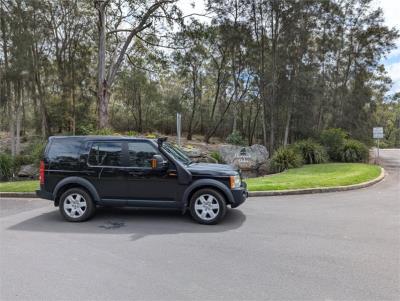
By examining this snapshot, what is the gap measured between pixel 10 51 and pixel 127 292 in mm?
17245

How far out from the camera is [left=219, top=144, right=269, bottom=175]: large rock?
1527cm

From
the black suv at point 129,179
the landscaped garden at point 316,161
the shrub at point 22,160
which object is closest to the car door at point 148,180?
the black suv at point 129,179

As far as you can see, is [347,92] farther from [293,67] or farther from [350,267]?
[350,267]

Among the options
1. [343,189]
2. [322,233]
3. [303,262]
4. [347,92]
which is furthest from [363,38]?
[303,262]

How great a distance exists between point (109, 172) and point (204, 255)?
278 centimetres

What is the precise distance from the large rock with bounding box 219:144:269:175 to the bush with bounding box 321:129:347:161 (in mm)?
3752

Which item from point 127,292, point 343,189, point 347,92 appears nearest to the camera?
point 127,292

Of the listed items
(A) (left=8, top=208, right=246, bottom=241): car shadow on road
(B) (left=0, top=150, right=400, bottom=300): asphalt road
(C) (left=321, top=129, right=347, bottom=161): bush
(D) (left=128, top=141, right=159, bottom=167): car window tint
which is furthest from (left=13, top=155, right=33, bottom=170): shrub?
(C) (left=321, top=129, right=347, bottom=161): bush

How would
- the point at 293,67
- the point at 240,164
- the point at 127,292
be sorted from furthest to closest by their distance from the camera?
the point at 293,67 < the point at 240,164 < the point at 127,292

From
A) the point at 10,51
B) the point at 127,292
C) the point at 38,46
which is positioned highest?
the point at 38,46

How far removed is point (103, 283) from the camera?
3289mm

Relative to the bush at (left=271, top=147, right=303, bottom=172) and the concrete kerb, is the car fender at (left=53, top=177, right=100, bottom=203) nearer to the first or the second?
the concrete kerb

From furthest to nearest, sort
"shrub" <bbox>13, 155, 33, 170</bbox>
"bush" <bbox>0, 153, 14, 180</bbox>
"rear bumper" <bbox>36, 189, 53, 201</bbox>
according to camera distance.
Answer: "shrub" <bbox>13, 155, 33, 170</bbox>, "bush" <bbox>0, 153, 14, 180</bbox>, "rear bumper" <bbox>36, 189, 53, 201</bbox>

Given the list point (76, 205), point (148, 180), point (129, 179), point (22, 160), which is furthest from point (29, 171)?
point (148, 180)
